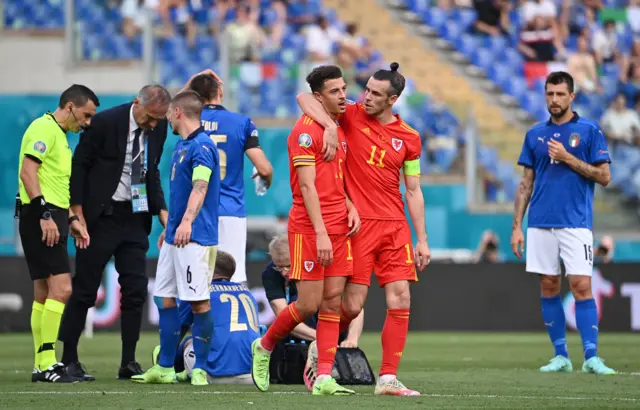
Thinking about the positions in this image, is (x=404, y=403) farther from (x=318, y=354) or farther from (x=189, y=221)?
(x=189, y=221)

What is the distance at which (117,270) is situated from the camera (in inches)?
374

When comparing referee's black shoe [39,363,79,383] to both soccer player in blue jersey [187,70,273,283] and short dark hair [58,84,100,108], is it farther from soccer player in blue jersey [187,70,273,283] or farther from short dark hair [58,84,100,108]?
short dark hair [58,84,100,108]

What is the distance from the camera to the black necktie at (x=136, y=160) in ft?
30.9

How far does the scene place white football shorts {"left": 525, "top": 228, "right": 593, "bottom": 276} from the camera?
34.4 ft

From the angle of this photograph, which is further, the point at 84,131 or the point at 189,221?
the point at 84,131

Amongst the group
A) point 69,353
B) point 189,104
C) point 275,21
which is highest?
point 275,21

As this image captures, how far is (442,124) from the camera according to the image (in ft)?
65.7

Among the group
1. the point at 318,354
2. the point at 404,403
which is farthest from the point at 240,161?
the point at 404,403

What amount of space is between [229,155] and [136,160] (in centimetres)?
78

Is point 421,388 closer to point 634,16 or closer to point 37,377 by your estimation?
point 37,377

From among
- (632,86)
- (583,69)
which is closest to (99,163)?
(632,86)

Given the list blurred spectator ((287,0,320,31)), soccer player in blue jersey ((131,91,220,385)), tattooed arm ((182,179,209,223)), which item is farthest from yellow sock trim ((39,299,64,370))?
blurred spectator ((287,0,320,31))

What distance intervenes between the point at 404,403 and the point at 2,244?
1333 cm

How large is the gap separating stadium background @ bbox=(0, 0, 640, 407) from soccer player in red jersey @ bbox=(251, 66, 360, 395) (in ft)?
24.7
